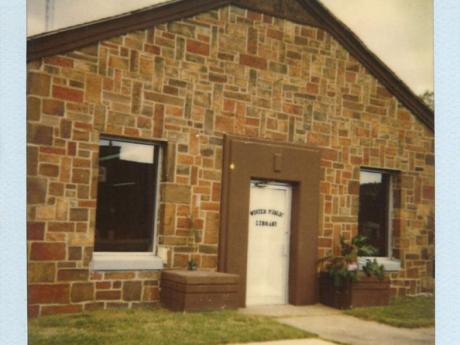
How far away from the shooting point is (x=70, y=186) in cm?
723

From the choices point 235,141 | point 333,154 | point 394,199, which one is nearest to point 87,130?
point 235,141

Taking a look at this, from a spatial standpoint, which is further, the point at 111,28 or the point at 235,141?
the point at 235,141

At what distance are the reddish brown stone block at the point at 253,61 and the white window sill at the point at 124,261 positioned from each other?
3255 mm

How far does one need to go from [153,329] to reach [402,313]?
4126 millimetres

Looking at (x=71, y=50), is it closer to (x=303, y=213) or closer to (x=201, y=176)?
(x=201, y=176)

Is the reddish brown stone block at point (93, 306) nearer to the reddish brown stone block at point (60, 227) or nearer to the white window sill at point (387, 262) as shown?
the reddish brown stone block at point (60, 227)

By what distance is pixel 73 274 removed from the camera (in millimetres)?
7199

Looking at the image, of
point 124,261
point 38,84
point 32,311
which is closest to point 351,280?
point 124,261

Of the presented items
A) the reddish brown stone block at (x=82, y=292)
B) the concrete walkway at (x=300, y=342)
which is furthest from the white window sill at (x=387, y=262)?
the reddish brown stone block at (x=82, y=292)

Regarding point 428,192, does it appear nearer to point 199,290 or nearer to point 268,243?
point 268,243

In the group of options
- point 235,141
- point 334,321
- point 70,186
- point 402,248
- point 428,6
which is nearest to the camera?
point 428,6

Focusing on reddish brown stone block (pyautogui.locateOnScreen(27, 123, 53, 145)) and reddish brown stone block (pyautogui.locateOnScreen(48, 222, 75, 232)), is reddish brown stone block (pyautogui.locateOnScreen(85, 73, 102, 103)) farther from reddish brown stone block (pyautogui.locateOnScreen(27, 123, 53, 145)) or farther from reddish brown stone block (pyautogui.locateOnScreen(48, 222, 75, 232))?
reddish brown stone block (pyautogui.locateOnScreen(48, 222, 75, 232))

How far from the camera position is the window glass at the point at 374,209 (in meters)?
10.0

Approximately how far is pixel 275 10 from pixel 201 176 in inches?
118
